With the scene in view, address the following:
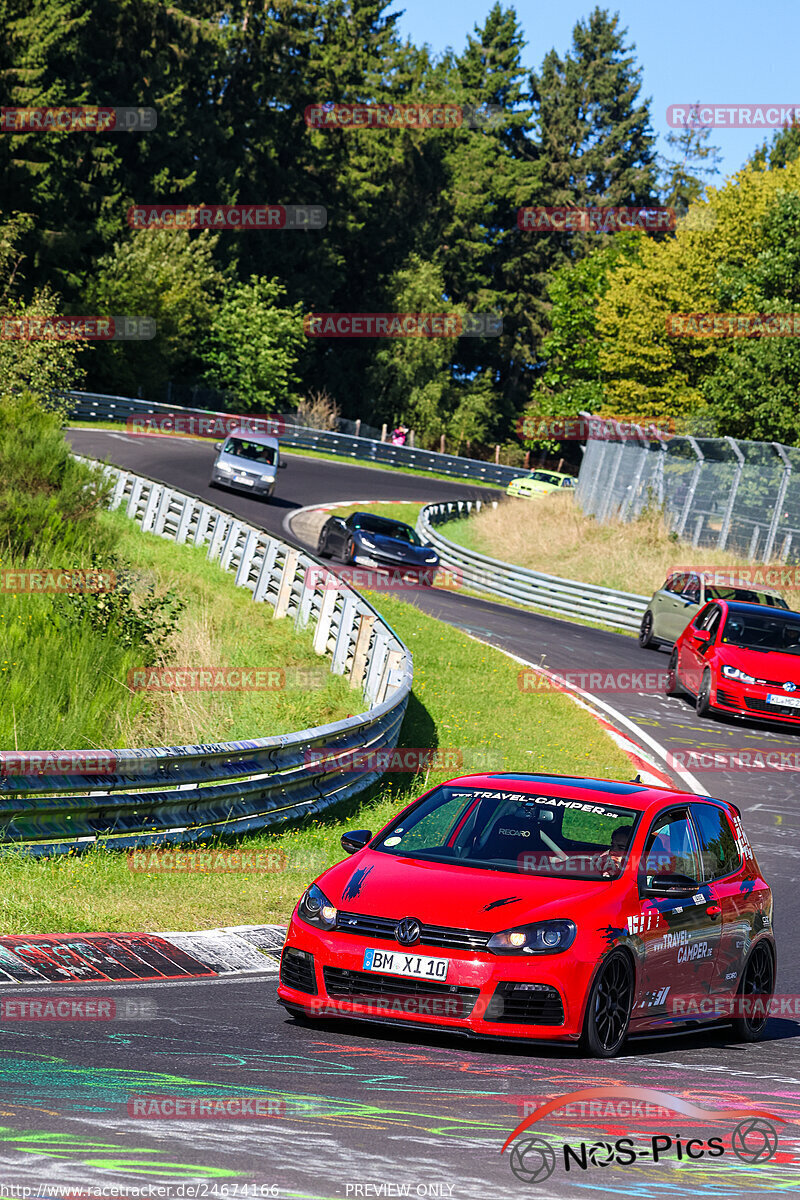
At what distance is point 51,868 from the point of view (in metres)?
9.96

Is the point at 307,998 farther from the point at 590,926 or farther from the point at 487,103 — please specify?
the point at 487,103

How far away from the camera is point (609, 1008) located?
7.37 meters

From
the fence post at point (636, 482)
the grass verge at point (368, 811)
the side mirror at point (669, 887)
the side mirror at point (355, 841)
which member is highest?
the fence post at point (636, 482)

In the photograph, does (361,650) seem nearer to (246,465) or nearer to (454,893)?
(454,893)

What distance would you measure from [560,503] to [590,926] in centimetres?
3812

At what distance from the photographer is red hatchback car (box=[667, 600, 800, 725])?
21656 mm
